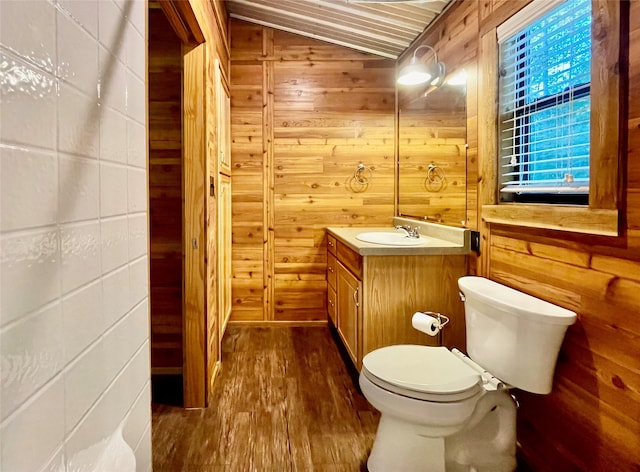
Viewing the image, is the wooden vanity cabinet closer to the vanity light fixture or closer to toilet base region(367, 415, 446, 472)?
toilet base region(367, 415, 446, 472)

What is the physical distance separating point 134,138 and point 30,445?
2.23 feet

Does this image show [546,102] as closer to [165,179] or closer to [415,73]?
[415,73]

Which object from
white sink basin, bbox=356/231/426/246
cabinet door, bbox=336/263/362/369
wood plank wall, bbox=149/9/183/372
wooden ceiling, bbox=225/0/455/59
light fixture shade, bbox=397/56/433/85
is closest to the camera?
cabinet door, bbox=336/263/362/369

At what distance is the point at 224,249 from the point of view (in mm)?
3338

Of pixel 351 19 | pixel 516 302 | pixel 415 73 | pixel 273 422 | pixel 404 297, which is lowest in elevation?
pixel 273 422

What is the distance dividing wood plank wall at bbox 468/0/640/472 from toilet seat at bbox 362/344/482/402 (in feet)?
1.10

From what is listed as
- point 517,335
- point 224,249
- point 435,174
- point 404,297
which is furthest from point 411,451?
point 224,249

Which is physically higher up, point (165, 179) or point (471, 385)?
point (165, 179)

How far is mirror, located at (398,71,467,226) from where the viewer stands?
254cm

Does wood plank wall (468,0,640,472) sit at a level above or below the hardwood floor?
above

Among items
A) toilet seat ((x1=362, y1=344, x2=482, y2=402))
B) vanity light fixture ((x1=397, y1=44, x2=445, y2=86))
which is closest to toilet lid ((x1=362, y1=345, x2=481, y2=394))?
toilet seat ((x1=362, y1=344, x2=482, y2=402))

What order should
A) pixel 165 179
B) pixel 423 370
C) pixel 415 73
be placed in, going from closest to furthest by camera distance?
1. pixel 423 370
2. pixel 165 179
3. pixel 415 73

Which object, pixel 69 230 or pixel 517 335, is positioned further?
pixel 517 335

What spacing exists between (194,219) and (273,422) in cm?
110
